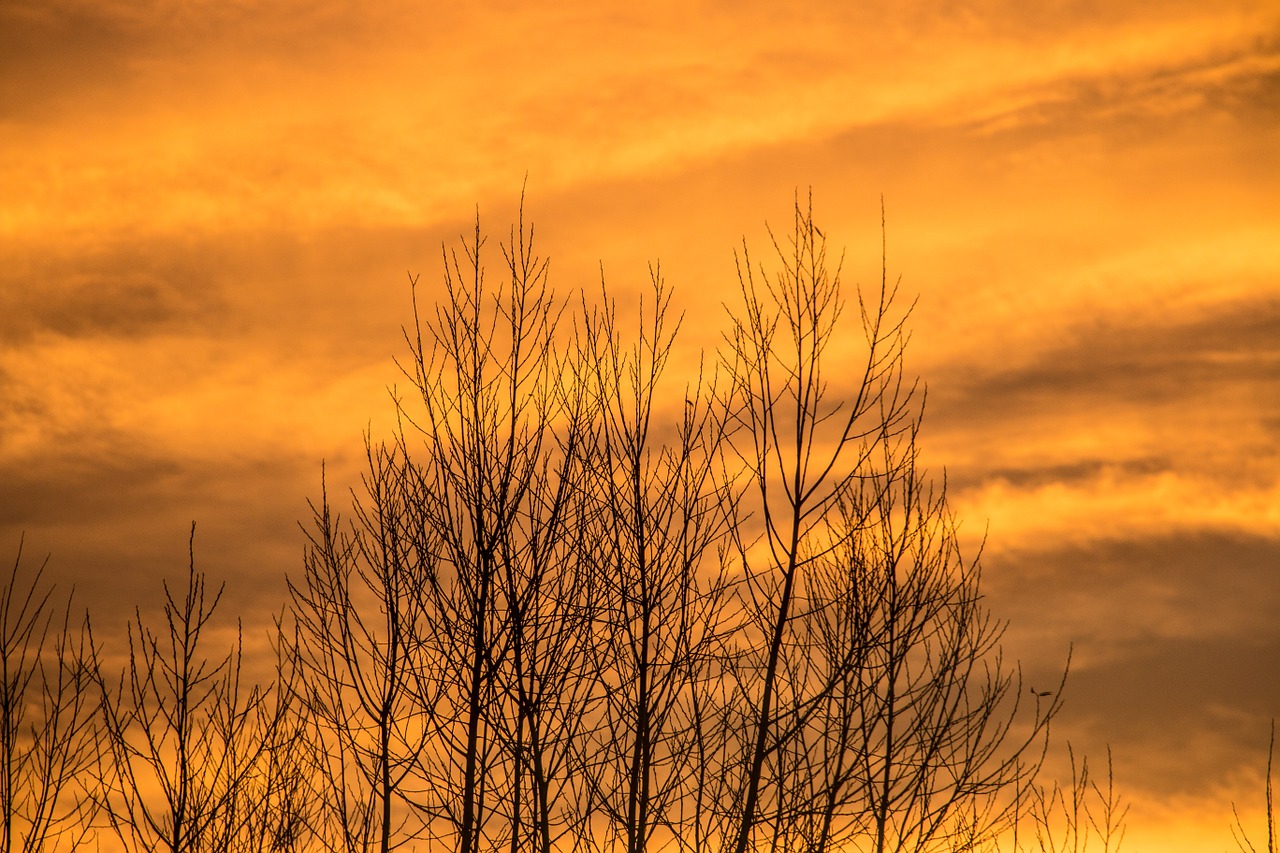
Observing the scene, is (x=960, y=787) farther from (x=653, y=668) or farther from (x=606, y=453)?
(x=606, y=453)

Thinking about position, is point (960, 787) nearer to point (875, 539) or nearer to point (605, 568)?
point (875, 539)

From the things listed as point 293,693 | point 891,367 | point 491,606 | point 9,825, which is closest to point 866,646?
point 891,367

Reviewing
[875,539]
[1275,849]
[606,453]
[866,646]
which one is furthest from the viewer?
[875,539]

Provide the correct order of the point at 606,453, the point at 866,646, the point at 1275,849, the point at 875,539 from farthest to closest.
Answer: the point at 875,539 → the point at 1275,849 → the point at 606,453 → the point at 866,646

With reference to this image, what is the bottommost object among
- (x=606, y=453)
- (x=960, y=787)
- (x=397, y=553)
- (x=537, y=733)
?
(x=960, y=787)

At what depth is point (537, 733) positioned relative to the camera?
7.68 m

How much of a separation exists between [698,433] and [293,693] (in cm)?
463

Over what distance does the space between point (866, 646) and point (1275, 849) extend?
12.9 feet

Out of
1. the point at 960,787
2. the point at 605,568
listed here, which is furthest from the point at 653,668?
the point at 960,787

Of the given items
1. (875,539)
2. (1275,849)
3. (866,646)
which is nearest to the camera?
(866,646)

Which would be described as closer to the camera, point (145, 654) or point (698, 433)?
Answer: point (698, 433)

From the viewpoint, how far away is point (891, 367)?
8.00m

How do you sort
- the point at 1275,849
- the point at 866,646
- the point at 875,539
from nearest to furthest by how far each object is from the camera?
1. the point at 866,646
2. the point at 1275,849
3. the point at 875,539

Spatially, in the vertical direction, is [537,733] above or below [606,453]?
below
